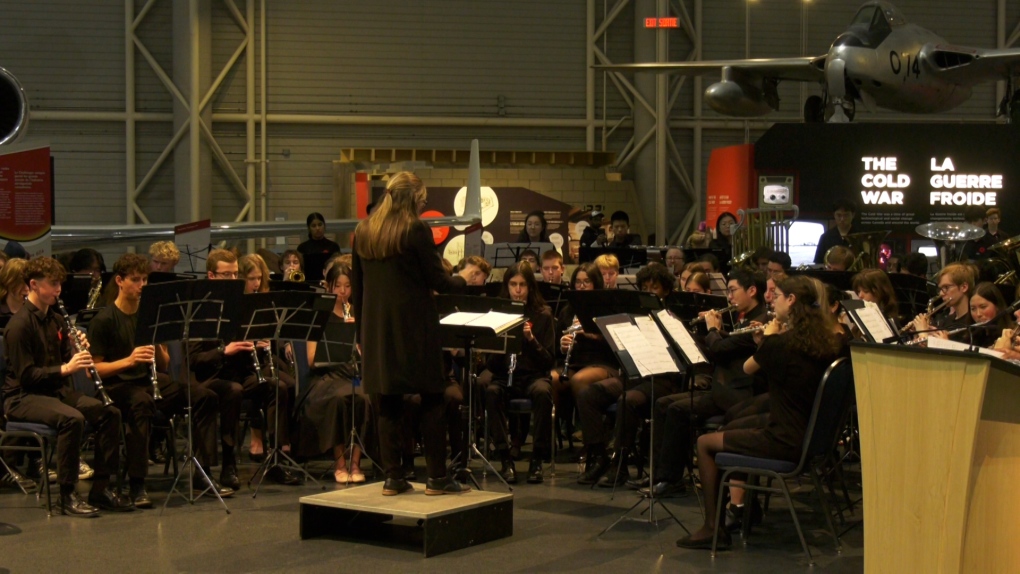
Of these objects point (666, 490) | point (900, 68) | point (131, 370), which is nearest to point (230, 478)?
point (131, 370)

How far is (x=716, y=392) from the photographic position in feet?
21.2

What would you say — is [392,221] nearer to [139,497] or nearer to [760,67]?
[139,497]

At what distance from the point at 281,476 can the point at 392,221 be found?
2498 millimetres

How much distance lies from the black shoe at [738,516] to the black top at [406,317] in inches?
65.9

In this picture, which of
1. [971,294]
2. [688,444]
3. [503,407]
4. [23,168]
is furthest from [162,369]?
[971,294]

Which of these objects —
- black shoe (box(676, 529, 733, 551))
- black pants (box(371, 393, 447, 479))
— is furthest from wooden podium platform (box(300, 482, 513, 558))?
black shoe (box(676, 529, 733, 551))

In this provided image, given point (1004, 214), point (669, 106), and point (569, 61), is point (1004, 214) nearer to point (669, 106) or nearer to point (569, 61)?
point (669, 106)

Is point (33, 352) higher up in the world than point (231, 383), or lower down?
higher up

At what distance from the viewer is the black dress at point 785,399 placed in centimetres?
516

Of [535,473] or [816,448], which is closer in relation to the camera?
[816,448]

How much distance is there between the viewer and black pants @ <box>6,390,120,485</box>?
614 centimetres

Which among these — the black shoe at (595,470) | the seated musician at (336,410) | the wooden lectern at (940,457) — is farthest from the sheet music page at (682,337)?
the seated musician at (336,410)

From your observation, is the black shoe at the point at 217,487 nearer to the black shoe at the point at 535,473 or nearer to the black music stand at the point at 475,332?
the black music stand at the point at 475,332

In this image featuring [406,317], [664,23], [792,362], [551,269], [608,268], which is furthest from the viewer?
[664,23]
